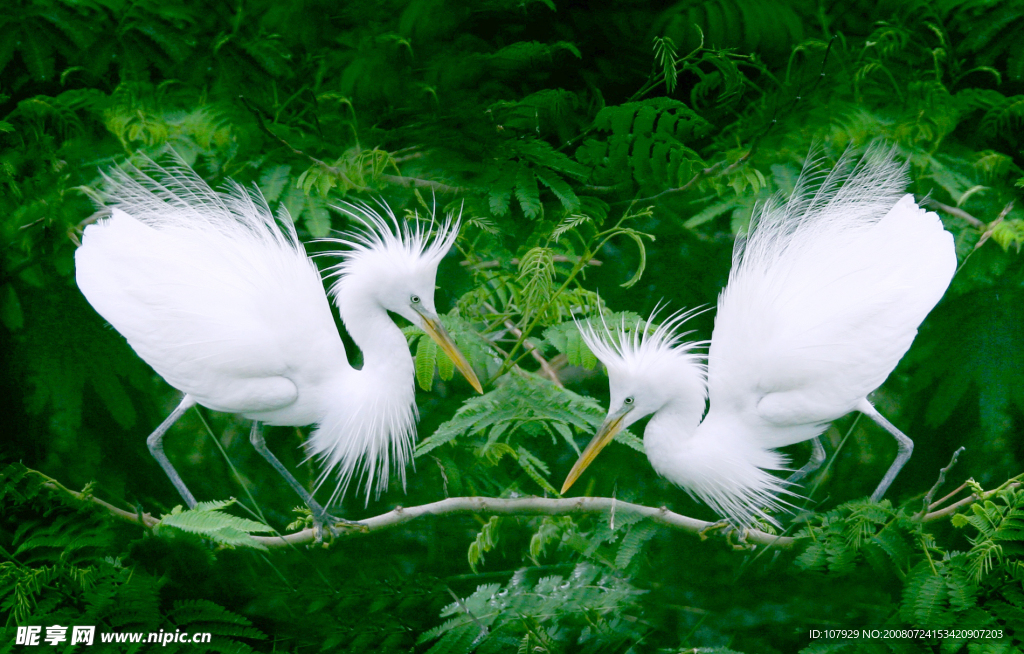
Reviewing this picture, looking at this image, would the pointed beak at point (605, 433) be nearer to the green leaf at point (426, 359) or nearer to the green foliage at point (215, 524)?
the green leaf at point (426, 359)

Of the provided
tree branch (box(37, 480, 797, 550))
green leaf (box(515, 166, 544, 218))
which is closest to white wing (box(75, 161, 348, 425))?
tree branch (box(37, 480, 797, 550))

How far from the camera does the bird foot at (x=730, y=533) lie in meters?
2.01

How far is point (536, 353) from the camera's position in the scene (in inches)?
84.8

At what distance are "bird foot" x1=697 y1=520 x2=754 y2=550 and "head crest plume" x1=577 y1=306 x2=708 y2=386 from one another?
0.40m

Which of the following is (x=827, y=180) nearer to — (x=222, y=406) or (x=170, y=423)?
(x=222, y=406)

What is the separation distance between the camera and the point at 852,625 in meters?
2.03

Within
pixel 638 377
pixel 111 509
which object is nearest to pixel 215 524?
pixel 111 509

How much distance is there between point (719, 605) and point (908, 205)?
115 cm

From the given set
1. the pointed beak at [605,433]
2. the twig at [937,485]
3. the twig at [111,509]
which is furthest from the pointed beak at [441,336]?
the twig at [937,485]

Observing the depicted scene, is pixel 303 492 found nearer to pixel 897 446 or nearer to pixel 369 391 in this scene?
pixel 369 391

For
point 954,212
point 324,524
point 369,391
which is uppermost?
point 954,212

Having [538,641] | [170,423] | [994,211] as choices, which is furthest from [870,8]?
[170,423]

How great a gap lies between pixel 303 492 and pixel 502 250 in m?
0.82

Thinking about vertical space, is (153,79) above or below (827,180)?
above
